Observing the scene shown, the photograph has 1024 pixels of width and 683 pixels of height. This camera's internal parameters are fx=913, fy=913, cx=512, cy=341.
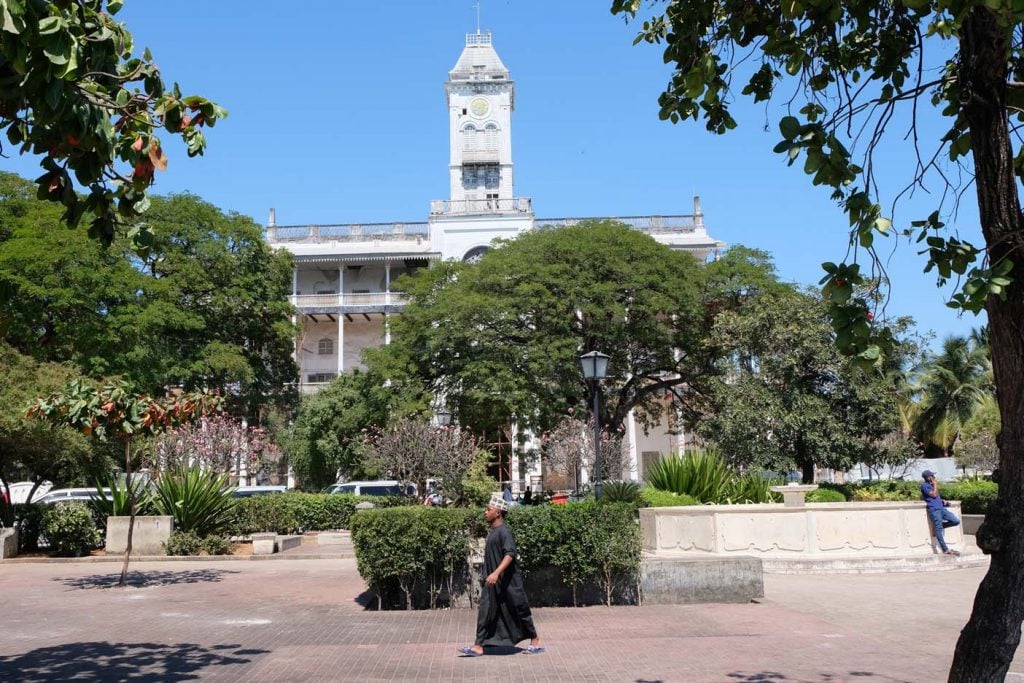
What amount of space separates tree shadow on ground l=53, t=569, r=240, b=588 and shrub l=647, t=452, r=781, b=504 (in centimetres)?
913

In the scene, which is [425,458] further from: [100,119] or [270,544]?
[100,119]

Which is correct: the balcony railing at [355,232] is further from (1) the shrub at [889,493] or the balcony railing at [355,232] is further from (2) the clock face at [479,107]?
(1) the shrub at [889,493]

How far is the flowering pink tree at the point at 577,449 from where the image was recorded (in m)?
31.2

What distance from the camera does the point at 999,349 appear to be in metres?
4.57

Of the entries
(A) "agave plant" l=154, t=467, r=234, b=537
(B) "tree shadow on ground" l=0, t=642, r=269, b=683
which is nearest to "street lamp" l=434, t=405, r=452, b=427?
(A) "agave plant" l=154, t=467, r=234, b=537

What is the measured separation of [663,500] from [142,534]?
11.2 metres

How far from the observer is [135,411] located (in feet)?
45.6

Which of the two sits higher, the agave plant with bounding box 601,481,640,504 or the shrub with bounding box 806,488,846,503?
the agave plant with bounding box 601,481,640,504

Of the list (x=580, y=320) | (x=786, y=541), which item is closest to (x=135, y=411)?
(x=786, y=541)

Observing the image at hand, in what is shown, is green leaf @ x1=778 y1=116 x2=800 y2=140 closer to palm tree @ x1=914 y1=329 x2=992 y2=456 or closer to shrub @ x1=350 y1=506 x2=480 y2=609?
shrub @ x1=350 y1=506 x2=480 y2=609

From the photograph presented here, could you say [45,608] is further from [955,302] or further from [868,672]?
[955,302]

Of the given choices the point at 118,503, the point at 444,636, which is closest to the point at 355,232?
the point at 118,503

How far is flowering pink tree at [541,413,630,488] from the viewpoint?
31156 mm

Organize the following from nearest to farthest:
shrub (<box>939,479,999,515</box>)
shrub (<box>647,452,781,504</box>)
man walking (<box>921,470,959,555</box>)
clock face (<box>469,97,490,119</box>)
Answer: man walking (<box>921,470,959,555</box>) < shrub (<box>647,452,781,504</box>) < shrub (<box>939,479,999,515</box>) < clock face (<box>469,97,490,119</box>)
